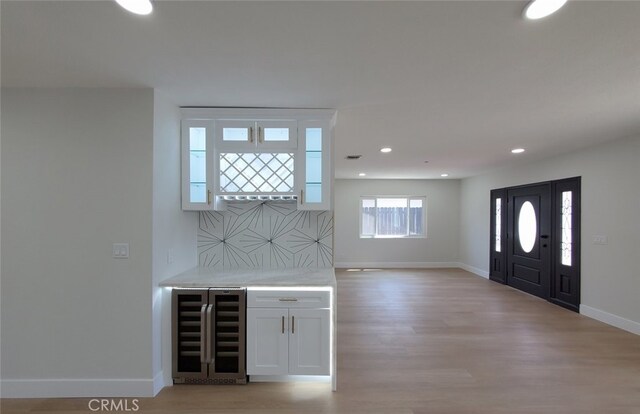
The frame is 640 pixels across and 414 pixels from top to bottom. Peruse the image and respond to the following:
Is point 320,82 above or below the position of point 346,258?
above

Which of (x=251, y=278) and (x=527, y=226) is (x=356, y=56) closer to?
(x=251, y=278)

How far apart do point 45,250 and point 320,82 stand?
248 cm

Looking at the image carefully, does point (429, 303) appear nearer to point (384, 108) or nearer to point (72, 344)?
point (384, 108)

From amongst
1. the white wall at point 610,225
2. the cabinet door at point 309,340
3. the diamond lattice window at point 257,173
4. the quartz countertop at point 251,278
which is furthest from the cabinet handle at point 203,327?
the white wall at point 610,225

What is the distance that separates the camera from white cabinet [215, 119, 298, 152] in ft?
9.65

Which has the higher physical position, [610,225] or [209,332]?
[610,225]

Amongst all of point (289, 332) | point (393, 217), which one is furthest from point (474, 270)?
point (289, 332)

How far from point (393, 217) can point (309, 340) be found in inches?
258

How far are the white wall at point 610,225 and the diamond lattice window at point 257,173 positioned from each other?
428cm

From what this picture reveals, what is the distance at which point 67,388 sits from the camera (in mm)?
2484

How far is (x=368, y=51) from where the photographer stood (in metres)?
1.91

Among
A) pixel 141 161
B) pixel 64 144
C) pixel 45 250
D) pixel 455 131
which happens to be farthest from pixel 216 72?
pixel 455 131

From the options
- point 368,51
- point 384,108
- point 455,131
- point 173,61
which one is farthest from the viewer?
point 455,131

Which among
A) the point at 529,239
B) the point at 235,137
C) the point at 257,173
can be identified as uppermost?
the point at 235,137
